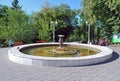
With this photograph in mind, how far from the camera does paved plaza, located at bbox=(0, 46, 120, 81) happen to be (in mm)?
9826

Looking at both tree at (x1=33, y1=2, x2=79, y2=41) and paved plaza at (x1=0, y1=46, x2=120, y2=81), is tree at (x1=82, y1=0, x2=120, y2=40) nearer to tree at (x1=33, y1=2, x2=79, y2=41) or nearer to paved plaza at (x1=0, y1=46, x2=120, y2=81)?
tree at (x1=33, y1=2, x2=79, y2=41)

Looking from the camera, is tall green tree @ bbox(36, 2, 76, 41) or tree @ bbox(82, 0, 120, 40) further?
tall green tree @ bbox(36, 2, 76, 41)

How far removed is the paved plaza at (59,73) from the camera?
387 inches

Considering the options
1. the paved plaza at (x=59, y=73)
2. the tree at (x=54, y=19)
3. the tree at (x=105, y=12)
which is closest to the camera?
the paved plaza at (x=59, y=73)

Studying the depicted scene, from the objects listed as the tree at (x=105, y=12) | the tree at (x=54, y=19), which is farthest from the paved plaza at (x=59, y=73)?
the tree at (x=54, y=19)

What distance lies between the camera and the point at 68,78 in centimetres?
984

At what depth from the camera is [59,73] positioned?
10609 mm

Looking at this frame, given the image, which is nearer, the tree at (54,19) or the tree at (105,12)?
the tree at (105,12)

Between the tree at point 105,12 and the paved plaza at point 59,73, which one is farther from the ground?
the tree at point 105,12

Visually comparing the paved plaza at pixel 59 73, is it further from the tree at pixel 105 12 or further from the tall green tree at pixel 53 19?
the tall green tree at pixel 53 19

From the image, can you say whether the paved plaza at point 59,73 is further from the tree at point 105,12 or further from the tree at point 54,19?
the tree at point 54,19

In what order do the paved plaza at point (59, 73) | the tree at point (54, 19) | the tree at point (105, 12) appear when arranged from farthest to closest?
1. the tree at point (54, 19)
2. the tree at point (105, 12)
3. the paved plaza at point (59, 73)

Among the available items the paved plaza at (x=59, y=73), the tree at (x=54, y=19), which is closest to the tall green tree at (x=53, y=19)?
the tree at (x=54, y=19)

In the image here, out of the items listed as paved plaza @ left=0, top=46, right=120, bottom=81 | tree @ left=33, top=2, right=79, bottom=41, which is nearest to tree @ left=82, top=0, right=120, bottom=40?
tree @ left=33, top=2, right=79, bottom=41
